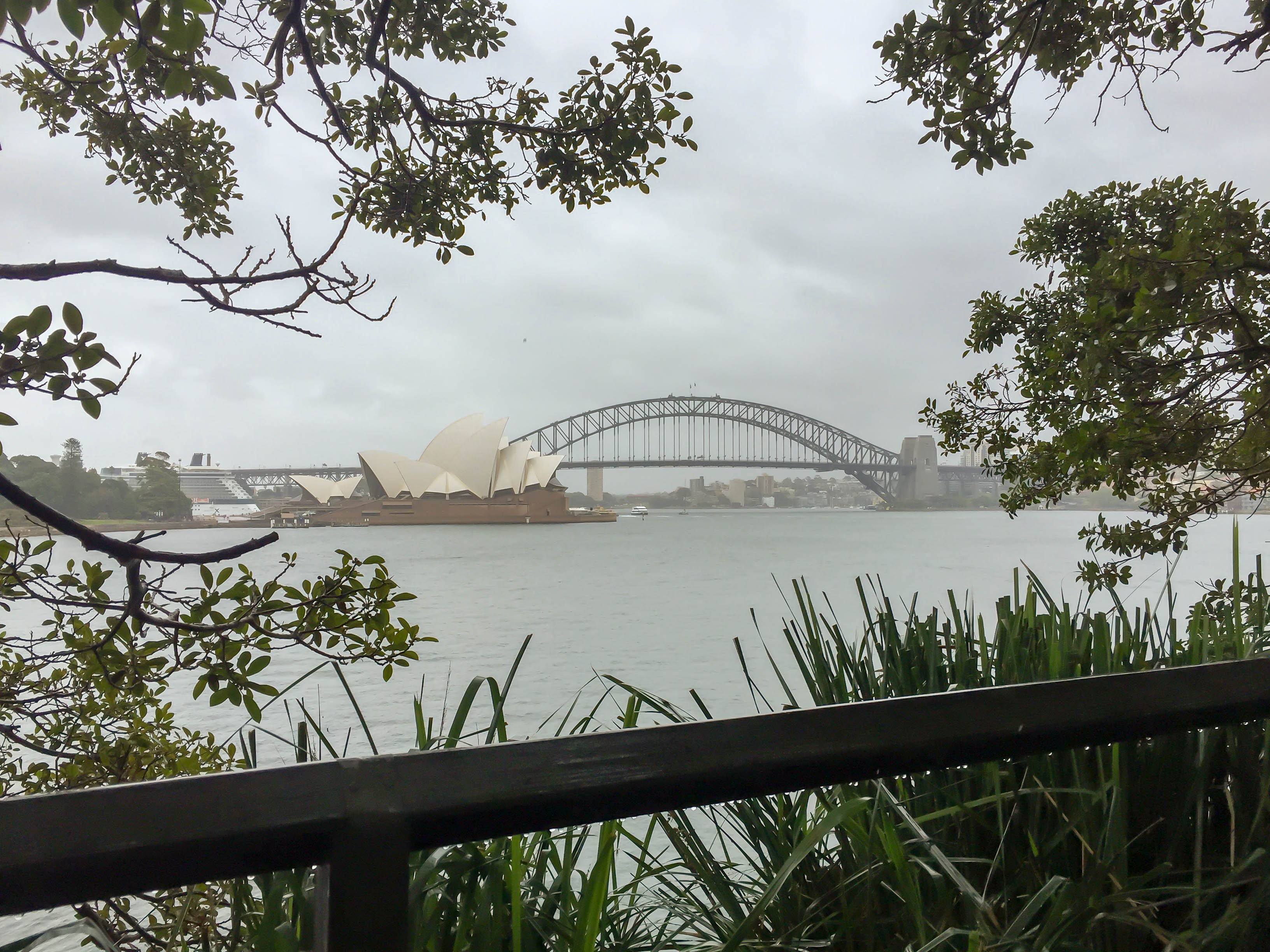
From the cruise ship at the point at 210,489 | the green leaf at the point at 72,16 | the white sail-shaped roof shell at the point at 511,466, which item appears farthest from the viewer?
the white sail-shaped roof shell at the point at 511,466

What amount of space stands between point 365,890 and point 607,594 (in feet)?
55.3

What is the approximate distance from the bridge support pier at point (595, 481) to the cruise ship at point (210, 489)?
11.8 meters

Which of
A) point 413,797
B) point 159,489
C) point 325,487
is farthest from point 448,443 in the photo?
point 413,797

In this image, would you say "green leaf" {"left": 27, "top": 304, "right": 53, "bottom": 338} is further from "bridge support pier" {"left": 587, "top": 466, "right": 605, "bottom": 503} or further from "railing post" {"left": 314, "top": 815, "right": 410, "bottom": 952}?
"bridge support pier" {"left": 587, "top": 466, "right": 605, "bottom": 503}

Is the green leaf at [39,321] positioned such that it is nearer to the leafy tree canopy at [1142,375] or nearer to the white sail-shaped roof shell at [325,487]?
the leafy tree canopy at [1142,375]

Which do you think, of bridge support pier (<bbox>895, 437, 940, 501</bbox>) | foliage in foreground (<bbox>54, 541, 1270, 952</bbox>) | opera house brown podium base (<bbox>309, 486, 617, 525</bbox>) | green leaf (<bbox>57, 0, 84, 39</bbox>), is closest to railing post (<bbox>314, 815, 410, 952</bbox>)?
foliage in foreground (<bbox>54, 541, 1270, 952</bbox>)

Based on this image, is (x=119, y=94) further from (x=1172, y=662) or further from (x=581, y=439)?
(x=581, y=439)

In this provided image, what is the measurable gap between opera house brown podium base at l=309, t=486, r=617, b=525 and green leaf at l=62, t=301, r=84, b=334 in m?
26.9

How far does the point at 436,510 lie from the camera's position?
27.5 m

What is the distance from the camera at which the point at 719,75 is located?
121 inches

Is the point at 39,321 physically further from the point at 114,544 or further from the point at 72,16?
the point at 72,16

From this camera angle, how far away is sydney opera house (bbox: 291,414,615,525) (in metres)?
27.2

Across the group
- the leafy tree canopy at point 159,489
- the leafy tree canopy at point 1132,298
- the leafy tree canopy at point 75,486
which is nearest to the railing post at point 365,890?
the leafy tree canopy at point 1132,298

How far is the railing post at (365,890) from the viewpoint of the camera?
0.38 m
